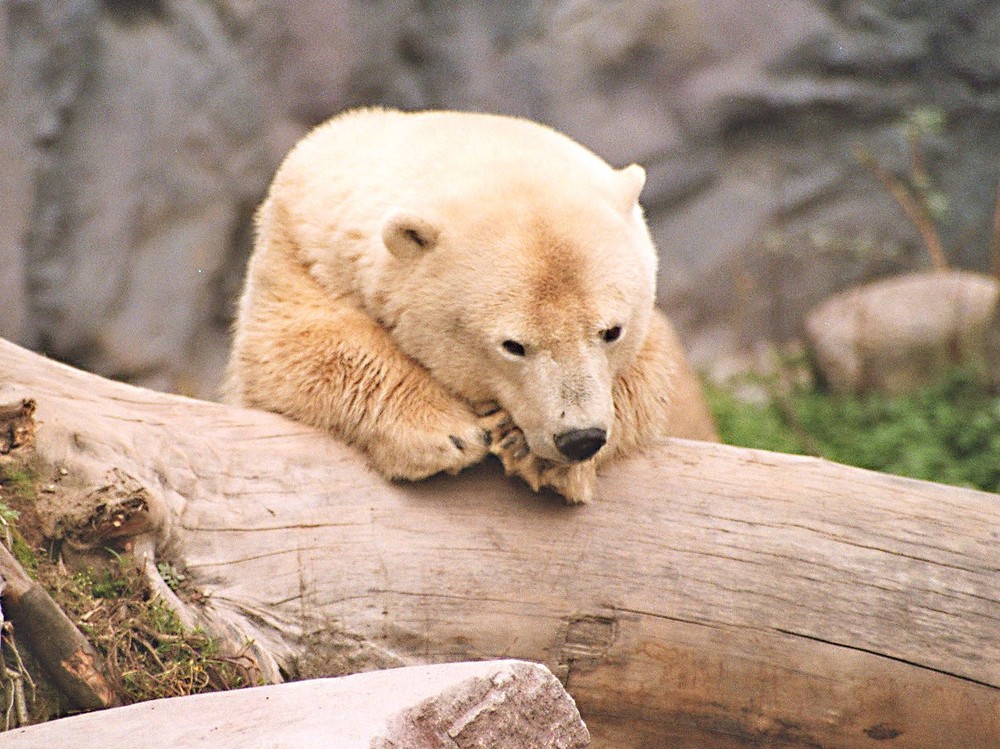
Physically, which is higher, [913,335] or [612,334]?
[612,334]

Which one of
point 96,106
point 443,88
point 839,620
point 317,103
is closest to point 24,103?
point 96,106

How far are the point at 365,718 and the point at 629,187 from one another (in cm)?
225

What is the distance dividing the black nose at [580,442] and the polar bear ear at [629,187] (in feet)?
3.25

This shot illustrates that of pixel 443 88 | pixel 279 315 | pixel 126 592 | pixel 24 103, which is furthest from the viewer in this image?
pixel 443 88

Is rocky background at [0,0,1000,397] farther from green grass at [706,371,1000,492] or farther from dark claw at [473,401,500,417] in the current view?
dark claw at [473,401,500,417]

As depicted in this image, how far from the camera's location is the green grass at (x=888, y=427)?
23.4ft

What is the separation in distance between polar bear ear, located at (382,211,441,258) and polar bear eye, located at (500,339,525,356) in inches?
17.4

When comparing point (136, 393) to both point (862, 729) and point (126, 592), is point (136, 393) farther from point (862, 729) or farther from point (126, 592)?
point (862, 729)

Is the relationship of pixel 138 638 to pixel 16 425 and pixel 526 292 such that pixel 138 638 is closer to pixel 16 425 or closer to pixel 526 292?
pixel 16 425

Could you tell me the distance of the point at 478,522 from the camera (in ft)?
11.7

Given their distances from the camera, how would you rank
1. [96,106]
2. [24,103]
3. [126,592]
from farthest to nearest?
[96,106] → [24,103] → [126,592]

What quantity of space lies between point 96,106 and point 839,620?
6.30 meters

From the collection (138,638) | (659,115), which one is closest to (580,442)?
(138,638)

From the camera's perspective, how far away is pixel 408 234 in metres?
3.57
